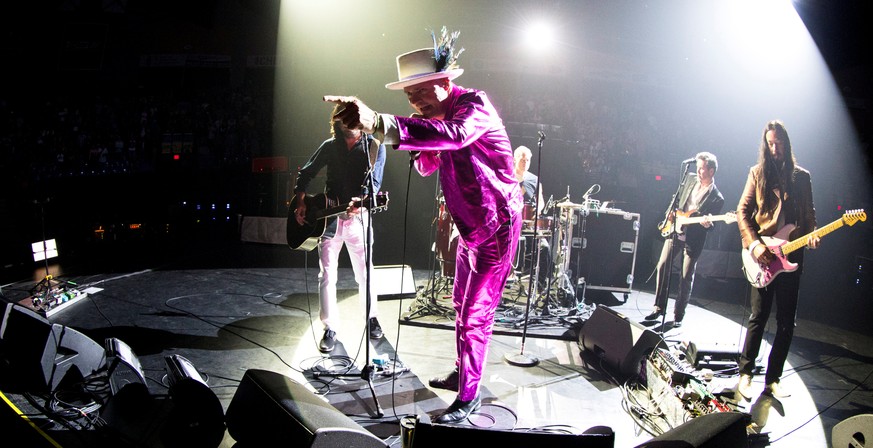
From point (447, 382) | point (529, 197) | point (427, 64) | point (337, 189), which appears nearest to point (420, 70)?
point (427, 64)

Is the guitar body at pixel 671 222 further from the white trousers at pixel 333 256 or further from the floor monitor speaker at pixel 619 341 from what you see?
the white trousers at pixel 333 256

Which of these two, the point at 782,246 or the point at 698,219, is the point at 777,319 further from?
the point at 698,219

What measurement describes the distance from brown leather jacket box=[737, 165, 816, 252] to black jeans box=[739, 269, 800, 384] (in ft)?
1.10

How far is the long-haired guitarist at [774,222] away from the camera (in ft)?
11.0

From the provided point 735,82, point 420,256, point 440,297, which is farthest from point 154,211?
point 735,82

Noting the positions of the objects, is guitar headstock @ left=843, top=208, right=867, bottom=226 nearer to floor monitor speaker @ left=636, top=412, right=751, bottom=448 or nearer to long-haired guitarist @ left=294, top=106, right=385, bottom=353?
floor monitor speaker @ left=636, top=412, right=751, bottom=448

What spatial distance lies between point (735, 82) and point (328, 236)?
13.1 m

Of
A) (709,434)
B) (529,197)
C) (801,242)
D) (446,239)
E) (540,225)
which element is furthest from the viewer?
(529,197)

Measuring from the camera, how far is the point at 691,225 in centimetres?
555

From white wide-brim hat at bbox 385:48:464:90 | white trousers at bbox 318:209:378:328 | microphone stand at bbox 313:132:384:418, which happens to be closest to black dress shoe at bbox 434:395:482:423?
microphone stand at bbox 313:132:384:418

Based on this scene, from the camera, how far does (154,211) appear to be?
10469mm

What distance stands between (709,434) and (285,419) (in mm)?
1810

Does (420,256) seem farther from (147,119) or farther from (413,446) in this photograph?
(147,119)

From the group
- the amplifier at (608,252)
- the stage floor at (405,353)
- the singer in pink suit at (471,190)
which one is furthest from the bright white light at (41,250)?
the amplifier at (608,252)
